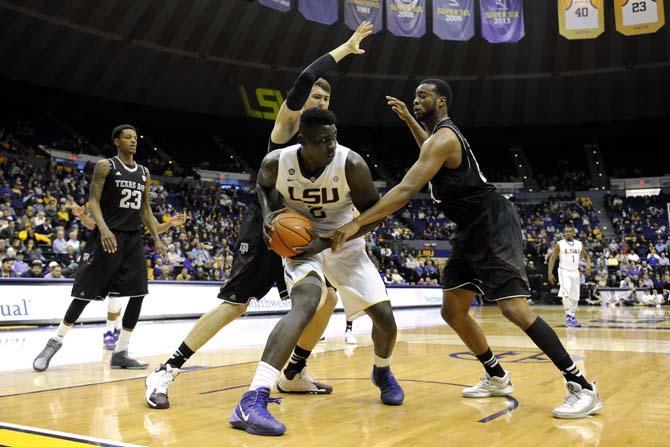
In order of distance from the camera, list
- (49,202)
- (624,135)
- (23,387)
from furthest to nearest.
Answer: (624,135) < (49,202) < (23,387)

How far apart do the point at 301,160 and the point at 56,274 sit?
8579 mm

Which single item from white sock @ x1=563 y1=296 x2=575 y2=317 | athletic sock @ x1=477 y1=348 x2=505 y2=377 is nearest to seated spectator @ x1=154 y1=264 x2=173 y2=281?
white sock @ x1=563 y1=296 x2=575 y2=317

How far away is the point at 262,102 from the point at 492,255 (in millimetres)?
21747

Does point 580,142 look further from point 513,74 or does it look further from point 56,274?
point 56,274

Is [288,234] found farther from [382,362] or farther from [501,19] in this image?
[501,19]

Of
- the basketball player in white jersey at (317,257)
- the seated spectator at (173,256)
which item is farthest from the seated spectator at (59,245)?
the basketball player in white jersey at (317,257)

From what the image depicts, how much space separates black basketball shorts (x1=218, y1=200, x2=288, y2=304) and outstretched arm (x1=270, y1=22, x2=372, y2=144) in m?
0.56

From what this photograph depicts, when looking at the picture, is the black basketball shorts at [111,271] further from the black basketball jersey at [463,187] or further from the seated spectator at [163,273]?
the seated spectator at [163,273]

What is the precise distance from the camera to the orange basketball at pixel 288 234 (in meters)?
2.92

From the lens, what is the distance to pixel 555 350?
10.4 ft

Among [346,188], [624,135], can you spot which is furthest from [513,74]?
[346,188]

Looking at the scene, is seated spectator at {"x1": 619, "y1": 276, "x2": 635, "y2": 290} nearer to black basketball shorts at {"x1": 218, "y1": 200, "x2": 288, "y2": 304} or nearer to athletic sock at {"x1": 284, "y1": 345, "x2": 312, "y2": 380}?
athletic sock at {"x1": 284, "y1": 345, "x2": 312, "y2": 380}

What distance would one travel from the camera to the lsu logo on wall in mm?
23734

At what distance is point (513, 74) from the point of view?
24.3 metres
